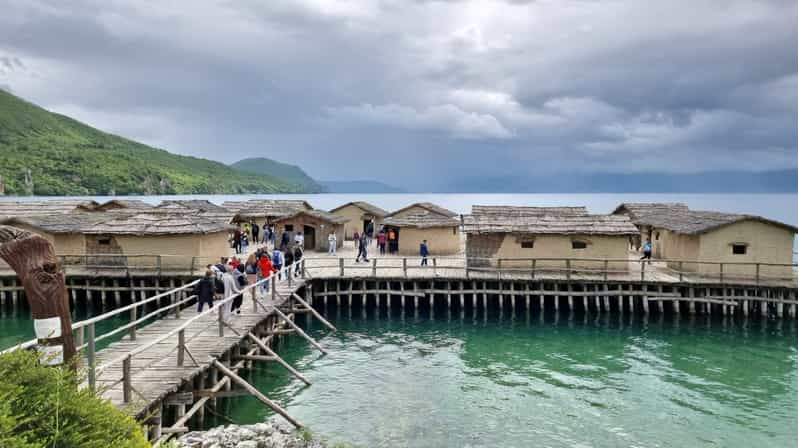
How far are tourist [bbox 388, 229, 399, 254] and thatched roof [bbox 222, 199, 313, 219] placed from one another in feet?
36.3

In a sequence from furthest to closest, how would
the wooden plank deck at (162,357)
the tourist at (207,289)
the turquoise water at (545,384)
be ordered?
1. the tourist at (207,289)
2. the turquoise water at (545,384)
3. the wooden plank deck at (162,357)

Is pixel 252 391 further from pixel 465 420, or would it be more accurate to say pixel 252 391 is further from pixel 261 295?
pixel 261 295

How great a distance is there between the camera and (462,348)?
24297mm

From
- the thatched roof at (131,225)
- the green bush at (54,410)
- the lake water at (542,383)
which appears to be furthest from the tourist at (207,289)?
the green bush at (54,410)

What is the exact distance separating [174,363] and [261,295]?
10.0m

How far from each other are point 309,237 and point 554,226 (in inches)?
799

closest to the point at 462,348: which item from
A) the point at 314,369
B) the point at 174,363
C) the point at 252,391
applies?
the point at 314,369

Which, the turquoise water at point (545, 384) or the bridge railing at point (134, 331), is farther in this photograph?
the turquoise water at point (545, 384)

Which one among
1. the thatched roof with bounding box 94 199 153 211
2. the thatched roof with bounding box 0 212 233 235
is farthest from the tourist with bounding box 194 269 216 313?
the thatched roof with bounding box 94 199 153 211

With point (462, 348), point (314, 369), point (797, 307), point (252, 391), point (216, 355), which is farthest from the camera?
point (797, 307)

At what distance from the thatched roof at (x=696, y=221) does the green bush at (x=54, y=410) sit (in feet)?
100.0

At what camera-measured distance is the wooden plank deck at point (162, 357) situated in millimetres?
12281

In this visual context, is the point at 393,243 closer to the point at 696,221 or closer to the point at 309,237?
the point at 309,237

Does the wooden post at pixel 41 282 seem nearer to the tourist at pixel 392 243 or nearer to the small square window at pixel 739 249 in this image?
the tourist at pixel 392 243
